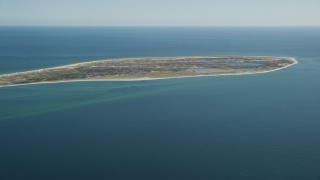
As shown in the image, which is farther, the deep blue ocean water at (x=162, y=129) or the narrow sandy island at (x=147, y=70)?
the narrow sandy island at (x=147, y=70)

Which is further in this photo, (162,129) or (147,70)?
(147,70)

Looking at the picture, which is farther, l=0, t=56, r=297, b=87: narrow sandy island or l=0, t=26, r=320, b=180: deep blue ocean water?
l=0, t=56, r=297, b=87: narrow sandy island

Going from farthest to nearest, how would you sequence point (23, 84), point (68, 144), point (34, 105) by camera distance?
point (23, 84), point (34, 105), point (68, 144)

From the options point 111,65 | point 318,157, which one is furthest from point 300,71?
point 318,157

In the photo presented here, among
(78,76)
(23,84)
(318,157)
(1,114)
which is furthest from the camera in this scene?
(78,76)

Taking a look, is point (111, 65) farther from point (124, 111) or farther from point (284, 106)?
point (284, 106)

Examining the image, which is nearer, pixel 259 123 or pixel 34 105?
pixel 259 123
